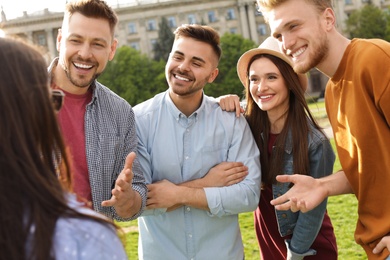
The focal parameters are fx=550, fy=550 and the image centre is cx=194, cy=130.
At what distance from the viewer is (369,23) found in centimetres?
4731

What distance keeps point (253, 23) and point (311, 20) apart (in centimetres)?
5376

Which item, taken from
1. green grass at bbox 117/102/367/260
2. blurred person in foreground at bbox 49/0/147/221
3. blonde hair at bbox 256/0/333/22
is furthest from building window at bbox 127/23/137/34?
blonde hair at bbox 256/0/333/22

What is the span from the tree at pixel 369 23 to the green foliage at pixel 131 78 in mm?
18046

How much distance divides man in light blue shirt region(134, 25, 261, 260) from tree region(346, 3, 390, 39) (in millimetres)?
46332

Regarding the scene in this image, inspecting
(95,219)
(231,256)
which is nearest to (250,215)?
(231,256)

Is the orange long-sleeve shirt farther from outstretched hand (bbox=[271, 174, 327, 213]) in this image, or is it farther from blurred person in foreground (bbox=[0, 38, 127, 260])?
blurred person in foreground (bbox=[0, 38, 127, 260])

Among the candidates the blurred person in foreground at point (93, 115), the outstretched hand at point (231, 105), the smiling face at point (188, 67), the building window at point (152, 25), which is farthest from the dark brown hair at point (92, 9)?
the building window at point (152, 25)

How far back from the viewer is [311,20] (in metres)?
2.48

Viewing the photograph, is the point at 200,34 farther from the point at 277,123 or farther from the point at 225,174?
the point at 225,174

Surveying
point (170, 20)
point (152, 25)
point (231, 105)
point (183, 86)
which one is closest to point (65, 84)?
point (183, 86)

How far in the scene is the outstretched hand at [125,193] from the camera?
6.96 ft

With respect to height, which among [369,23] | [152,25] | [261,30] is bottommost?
[369,23]

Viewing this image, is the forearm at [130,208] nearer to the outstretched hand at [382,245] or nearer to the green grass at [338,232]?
the outstretched hand at [382,245]

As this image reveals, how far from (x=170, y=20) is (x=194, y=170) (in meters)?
52.6
